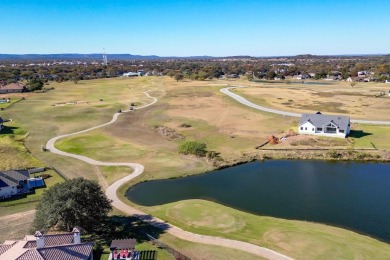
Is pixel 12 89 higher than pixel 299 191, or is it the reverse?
pixel 12 89

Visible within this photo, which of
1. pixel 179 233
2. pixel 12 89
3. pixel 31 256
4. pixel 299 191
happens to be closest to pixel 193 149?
pixel 299 191

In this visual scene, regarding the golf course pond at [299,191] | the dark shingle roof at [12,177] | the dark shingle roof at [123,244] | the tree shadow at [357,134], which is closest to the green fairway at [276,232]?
the golf course pond at [299,191]

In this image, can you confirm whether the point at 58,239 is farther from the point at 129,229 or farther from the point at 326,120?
the point at 326,120

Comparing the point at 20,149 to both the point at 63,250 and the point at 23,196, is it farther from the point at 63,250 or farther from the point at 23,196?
the point at 63,250

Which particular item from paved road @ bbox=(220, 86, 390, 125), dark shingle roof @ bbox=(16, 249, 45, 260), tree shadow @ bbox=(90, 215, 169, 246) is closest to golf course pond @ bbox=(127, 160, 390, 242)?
tree shadow @ bbox=(90, 215, 169, 246)

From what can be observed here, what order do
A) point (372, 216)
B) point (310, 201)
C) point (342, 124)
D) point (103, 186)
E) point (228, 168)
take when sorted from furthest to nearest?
point (342, 124), point (228, 168), point (103, 186), point (310, 201), point (372, 216)

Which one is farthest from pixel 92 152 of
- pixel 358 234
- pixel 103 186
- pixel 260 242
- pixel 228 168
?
pixel 358 234

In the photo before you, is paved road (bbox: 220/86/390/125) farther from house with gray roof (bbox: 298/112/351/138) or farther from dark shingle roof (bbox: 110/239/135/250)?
dark shingle roof (bbox: 110/239/135/250)
